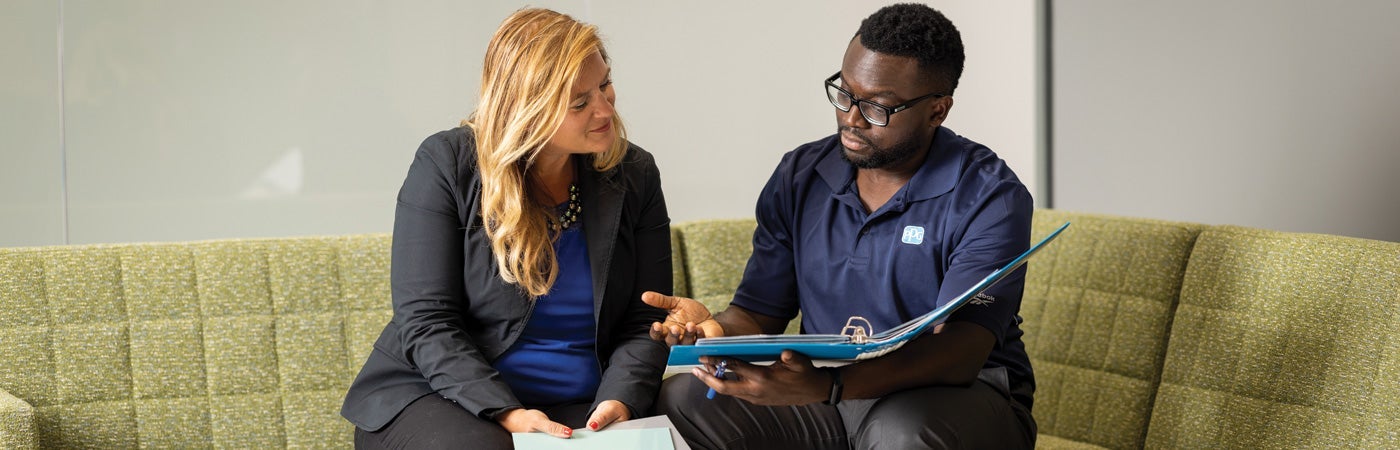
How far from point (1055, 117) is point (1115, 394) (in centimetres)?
125

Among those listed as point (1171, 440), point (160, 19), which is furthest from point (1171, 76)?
point (160, 19)

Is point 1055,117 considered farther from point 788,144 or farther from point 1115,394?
point 1115,394

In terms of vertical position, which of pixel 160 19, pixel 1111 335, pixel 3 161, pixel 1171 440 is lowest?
pixel 1171 440

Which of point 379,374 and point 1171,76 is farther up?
point 1171,76

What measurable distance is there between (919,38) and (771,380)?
0.68 meters

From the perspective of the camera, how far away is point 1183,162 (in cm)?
314

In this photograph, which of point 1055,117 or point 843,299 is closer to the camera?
point 843,299

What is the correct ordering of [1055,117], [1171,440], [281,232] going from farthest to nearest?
[1055,117], [281,232], [1171,440]

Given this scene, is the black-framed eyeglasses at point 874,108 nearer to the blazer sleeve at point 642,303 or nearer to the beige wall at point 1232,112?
the blazer sleeve at point 642,303

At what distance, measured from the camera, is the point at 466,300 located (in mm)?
2064

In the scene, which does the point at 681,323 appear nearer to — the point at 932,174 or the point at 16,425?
the point at 932,174

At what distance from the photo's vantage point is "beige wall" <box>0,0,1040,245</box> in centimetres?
259

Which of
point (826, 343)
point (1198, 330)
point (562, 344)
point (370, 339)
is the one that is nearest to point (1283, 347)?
point (1198, 330)

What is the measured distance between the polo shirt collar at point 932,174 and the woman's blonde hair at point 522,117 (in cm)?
50
